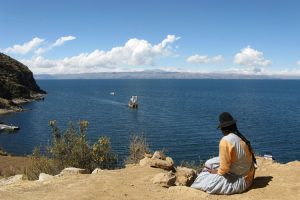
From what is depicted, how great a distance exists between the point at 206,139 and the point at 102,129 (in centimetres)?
2182

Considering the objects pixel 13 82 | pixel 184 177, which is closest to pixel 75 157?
pixel 184 177

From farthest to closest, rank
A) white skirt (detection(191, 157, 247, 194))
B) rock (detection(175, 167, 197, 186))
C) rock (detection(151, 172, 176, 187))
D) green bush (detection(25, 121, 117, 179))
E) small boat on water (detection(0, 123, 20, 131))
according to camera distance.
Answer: small boat on water (detection(0, 123, 20, 131)), green bush (detection(25, 121, 117, 179)), rock (detection(175, 167, 197, 186)), rock (detection(151, 172, 176, 187)), white skirt (detection(191, 157, 247, 194))

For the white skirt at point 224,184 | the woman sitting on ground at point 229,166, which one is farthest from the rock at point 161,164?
the white skirt at point 224,184

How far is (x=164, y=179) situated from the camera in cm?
1404

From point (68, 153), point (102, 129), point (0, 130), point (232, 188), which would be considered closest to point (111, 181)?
point (232, 188)

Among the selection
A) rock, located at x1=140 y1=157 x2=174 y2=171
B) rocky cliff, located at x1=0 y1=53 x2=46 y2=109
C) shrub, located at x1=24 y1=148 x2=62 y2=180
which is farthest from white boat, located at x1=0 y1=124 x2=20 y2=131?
rock, located at x1=140 y1=157 x2=174 y2=171

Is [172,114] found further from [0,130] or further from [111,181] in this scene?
[111,181]

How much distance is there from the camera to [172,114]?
10375 cm

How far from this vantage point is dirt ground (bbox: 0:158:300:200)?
41.2ft

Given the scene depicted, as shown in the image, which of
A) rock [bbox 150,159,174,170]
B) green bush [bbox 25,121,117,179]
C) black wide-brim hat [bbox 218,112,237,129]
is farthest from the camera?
green bush [bbox 25,121,117,179]

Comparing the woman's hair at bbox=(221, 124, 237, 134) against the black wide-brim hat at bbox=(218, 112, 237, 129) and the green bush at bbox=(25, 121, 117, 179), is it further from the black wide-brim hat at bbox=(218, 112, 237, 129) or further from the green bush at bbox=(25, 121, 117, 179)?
the green bush at bbox=(25, 121, 117, 179)

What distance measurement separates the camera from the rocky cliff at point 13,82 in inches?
4830

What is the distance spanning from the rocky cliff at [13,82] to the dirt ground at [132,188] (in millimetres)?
99422

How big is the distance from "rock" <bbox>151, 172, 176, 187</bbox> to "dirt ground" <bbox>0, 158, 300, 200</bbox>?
0.20 m
